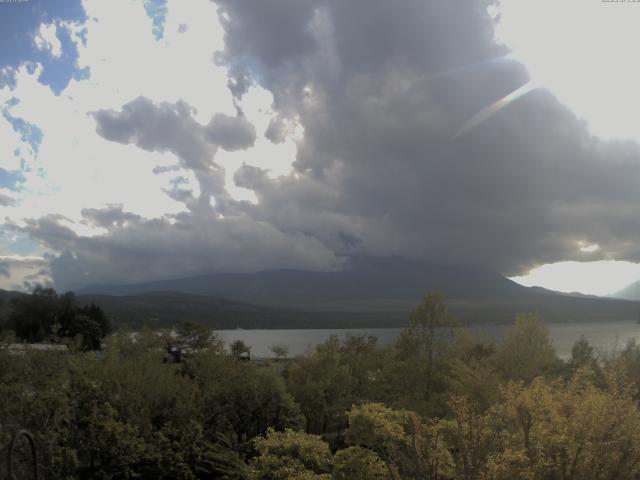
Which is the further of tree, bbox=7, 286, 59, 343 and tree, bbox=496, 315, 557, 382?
tree, bbox=7, 286, 59, 343

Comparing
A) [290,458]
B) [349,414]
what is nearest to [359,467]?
[290,458]

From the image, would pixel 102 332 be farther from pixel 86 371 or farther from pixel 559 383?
pixel 559 383

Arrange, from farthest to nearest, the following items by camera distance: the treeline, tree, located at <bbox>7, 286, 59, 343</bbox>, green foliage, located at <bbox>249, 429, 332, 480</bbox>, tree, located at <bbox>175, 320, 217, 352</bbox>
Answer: tree, located at <bbox>7, 286, 59, 343</bbox>, tree, located at <bbox>175, 320, 217, 352</bbox>, green foliage, located at <bbox>249, 429, 332, 480</bbox>, the treeline

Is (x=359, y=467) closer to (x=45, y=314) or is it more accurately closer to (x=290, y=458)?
(x=290, y=458)

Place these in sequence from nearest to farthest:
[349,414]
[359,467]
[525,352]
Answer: [359,467]
[349,414]
[525,352]

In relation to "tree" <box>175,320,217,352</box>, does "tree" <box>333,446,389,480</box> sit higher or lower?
higher

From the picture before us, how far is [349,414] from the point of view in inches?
501

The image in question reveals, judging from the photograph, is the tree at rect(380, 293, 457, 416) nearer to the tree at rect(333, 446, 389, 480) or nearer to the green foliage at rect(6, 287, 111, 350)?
the tree at rect(333, 446, 389, 480)

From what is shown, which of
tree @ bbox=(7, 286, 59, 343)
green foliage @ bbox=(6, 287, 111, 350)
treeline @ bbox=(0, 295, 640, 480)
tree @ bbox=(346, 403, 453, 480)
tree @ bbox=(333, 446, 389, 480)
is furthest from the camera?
tree @ bbox=(7, 286, 59, 343)

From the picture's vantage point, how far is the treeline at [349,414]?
9.06 m

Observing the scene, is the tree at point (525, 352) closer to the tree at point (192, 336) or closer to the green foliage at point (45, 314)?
the tree at point (192, 336)

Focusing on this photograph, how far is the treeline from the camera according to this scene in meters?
9.06

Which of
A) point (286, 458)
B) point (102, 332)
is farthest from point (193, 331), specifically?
point (286, 458)

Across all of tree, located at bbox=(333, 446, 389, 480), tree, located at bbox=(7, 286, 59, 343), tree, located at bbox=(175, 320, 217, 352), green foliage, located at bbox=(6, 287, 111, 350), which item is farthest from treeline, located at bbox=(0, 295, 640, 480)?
tree, located at bbox=(7, 286, 59, 343)
